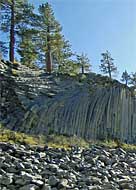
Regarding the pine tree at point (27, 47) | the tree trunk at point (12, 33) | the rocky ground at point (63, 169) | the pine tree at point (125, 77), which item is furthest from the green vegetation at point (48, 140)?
the pine tree at point (125, 77)

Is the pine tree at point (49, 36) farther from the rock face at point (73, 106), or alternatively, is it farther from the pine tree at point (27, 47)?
the rock face at point (73, 106)

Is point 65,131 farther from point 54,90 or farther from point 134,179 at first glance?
point 134,179

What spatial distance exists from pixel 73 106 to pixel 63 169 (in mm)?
9341

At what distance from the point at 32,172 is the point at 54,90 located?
11.6m

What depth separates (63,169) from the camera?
13.0m

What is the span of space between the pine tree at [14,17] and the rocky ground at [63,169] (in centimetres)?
1421

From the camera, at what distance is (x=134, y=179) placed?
506 inches

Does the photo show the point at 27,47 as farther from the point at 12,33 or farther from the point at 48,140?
the point at 48,140

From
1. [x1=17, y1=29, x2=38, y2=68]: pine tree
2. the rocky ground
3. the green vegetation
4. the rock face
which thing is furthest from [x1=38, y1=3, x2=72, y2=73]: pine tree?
the rocky ground

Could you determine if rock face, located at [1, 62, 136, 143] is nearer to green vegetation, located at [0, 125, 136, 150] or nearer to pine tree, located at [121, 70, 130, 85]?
green vegetation, located at [0, 125, 136, 150]

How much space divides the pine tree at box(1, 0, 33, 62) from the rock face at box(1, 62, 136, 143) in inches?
185

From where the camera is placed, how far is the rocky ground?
36.1 ft

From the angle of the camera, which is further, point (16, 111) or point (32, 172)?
point (16, 111)

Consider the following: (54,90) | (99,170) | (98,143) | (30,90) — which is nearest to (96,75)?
(54,90)
